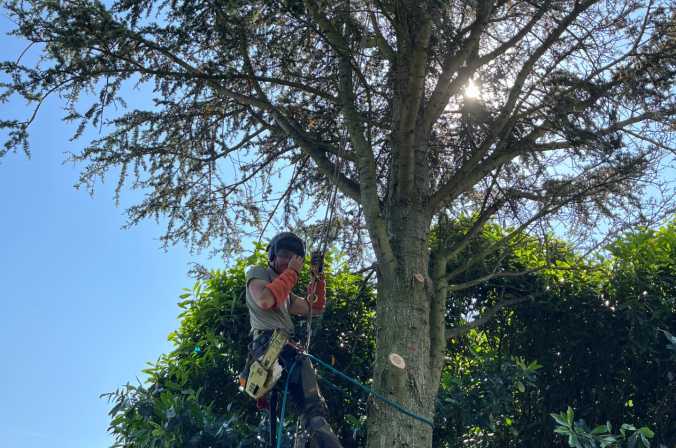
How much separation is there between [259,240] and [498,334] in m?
2.57

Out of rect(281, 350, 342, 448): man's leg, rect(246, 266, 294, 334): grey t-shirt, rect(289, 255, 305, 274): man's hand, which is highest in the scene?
rect(289, 255, 305, 274): man's hand

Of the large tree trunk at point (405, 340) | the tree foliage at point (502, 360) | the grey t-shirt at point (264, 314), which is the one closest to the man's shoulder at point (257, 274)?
the grey t-shirt at point (264, 314)

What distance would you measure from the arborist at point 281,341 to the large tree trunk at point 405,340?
39 centimetres

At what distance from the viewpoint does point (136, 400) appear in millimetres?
6555

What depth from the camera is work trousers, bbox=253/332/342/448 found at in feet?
16.4

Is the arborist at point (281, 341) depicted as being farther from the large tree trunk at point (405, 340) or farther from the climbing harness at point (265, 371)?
the large tree trunk at point (405, 340)

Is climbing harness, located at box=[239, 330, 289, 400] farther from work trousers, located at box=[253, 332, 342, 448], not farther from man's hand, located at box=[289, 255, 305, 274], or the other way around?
man's hand, located at box=[289, 255, 305, 274]

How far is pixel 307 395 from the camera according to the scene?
5.33m

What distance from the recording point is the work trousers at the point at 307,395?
5.00 m

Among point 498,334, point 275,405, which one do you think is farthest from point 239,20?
point 498,334

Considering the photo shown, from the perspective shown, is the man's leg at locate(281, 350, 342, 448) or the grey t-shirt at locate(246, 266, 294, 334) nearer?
the man's leg at locate(281, 350, 342, 448)

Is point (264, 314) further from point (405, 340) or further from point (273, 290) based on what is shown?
point (405, 340)

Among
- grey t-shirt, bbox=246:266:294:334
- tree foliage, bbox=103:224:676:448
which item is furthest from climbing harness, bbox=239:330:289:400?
tree foliage, bbox=103:224:676:448

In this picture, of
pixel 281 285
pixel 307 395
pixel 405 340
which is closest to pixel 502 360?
pixel 405 340
